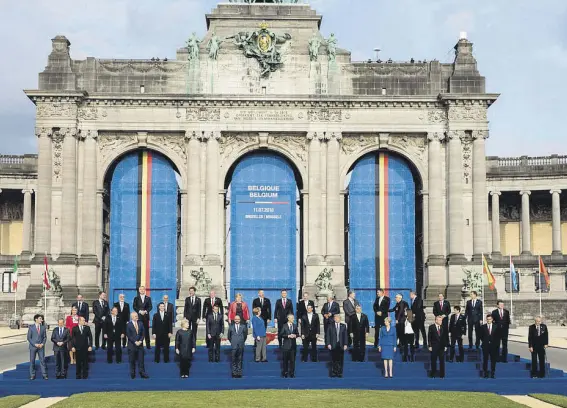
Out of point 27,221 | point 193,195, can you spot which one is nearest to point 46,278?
point 193,195

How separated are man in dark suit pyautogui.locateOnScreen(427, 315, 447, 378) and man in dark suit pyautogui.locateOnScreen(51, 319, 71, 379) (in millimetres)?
12658

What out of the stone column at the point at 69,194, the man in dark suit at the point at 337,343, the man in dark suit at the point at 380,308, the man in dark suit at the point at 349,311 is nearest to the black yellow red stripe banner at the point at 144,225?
the stone column at the point at 69,194

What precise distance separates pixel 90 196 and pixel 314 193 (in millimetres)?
15341

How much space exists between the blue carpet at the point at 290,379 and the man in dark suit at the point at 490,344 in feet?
1.80

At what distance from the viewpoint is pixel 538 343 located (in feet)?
111

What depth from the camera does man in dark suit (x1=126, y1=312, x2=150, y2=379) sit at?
109 ft

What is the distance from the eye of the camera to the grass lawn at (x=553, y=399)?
2881cm

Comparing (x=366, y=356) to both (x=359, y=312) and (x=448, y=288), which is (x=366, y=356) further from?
(x=448, y=288)

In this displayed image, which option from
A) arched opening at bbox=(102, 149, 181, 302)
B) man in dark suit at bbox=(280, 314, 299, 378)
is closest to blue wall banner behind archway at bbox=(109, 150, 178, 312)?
arched opening at bbox=(102, 149, 181, 302)

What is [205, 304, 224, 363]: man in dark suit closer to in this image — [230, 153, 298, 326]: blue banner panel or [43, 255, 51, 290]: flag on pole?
[43, 255, 51, 290]: flag on pole

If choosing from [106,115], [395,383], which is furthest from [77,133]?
[395,383]

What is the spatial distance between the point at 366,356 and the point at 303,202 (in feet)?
96.8

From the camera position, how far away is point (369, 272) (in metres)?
66.3

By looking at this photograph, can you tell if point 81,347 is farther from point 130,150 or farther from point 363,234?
point 363,234
